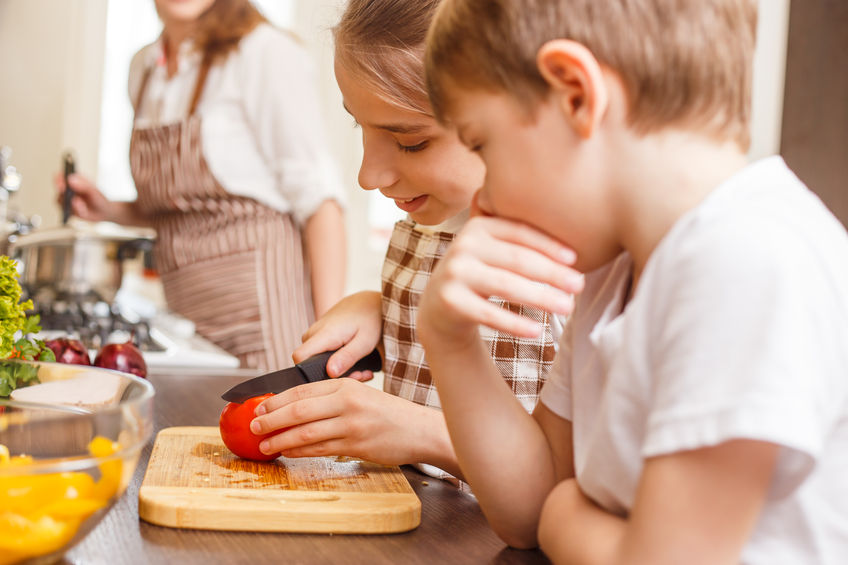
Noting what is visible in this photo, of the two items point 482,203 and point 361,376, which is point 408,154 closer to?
point 361,376

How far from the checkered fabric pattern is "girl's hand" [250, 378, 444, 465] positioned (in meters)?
0.18

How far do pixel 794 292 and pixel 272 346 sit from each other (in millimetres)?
1845

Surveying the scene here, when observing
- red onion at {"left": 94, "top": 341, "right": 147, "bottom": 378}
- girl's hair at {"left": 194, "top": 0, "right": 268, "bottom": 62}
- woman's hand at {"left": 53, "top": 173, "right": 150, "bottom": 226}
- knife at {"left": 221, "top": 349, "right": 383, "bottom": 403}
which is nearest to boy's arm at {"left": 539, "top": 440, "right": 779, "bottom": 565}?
knife at {"left": 221, "top": 349, "right": 383, "bottom": 403}

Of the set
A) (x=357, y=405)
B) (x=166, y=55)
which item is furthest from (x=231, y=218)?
(x=357, y=405)

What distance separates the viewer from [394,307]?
47.6 inches

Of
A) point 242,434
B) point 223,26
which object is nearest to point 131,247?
point 223,26

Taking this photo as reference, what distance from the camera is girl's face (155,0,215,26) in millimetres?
2211

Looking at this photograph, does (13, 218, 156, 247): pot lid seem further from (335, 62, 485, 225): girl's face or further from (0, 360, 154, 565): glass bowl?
(0, 360, 154, 565): glass bowl

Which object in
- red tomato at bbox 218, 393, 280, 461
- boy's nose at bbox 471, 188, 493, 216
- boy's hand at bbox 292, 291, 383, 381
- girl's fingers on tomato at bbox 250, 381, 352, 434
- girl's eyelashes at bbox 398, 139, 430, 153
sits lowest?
red tomato at bbox 218, 393, 280, 461

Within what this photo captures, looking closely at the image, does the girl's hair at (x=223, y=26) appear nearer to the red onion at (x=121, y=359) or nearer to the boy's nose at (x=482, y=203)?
the red onion at (x=121, y=359)

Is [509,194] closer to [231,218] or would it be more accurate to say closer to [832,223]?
[832,223]

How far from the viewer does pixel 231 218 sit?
2.23 metres

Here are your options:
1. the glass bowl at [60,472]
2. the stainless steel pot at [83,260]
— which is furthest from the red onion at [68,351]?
the stainless steel pot at [83,260]

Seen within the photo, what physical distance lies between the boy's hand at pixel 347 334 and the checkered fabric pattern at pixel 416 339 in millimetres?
28
